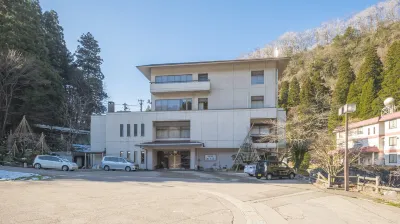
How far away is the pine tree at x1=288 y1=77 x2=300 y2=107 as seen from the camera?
5116 centimetres

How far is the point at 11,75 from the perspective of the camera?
35625 millimetres

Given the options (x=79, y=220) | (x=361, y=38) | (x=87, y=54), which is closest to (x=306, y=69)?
(x=361, y=38)

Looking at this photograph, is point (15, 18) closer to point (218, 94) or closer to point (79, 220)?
point (218, 94)

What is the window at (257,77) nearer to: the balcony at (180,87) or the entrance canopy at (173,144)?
the balcony at (180,87)

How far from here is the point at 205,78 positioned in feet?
120

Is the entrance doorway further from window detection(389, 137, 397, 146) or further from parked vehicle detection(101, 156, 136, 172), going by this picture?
window detection(389, 137, 397, 146)

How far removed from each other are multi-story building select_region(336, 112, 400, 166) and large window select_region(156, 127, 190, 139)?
1724 cm

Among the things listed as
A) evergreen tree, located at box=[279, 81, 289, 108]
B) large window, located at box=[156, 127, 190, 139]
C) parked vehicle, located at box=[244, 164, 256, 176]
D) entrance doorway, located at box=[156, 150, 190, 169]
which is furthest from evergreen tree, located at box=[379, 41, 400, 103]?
entrance doorway, located at box=[156, 150, 190, 169]

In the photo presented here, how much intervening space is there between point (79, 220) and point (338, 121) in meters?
40.1

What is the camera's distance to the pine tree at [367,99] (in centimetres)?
3834

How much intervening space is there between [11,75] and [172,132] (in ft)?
70.2

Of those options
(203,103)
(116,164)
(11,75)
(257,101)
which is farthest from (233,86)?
(11,75)

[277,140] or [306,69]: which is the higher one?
[306,69]

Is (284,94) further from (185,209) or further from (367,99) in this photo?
(185,209)
